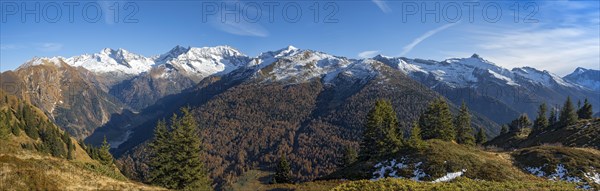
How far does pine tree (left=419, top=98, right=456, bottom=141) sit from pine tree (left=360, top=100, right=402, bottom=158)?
1024 centimetres

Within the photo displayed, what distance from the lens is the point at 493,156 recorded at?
45.2 m

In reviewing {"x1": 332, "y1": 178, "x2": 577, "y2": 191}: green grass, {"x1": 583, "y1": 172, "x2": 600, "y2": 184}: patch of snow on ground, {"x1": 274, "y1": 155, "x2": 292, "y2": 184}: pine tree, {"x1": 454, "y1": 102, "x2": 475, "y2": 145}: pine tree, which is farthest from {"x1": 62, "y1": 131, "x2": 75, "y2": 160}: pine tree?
{"x1": 583, "y1": 172, "x2": 600, "y2": 184}: patch of snow on ground

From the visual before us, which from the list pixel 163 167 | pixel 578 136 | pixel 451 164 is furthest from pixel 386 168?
pixel 578 136

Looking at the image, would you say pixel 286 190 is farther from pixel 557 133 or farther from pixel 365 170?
pixel 557 133

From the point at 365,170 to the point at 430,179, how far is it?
9692mm

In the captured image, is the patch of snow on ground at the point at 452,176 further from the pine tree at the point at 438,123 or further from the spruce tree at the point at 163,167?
the spruce tree at the point at 163,167

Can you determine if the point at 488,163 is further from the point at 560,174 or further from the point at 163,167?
the point at 163,167

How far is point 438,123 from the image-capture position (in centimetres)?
7256

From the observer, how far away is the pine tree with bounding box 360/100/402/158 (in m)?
61.7

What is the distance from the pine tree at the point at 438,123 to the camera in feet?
235

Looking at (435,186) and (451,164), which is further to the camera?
(451,164)

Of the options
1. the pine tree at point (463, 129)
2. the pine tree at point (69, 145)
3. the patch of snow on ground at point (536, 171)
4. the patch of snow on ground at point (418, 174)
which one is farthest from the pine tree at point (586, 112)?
the pine tree at point (69, 145)

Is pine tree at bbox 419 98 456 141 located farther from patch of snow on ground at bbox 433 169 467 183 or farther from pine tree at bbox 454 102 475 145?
patch of snow on ground at bbox 433 169 467 183

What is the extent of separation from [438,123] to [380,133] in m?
16.8
